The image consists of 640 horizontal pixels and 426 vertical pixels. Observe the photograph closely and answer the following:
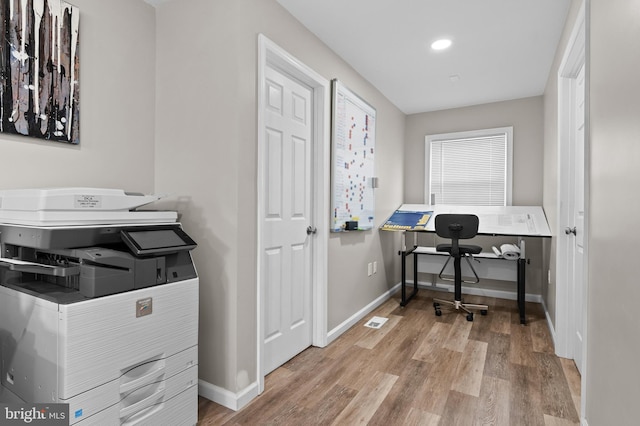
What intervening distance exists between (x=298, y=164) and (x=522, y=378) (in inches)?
83.3

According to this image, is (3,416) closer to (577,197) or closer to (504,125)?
(577,197)

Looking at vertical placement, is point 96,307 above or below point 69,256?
below

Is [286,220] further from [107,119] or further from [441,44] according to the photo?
[441,44]

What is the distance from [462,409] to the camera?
6.36 feet

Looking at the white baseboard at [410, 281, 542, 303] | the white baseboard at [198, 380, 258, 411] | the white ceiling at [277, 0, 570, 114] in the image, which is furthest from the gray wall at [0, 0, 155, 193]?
the white baseboard at [410, 281, 542, 303]

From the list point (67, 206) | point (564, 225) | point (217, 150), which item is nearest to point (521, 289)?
point (564, 225)

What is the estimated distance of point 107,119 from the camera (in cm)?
197

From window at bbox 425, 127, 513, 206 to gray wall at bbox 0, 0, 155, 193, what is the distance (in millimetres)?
3620

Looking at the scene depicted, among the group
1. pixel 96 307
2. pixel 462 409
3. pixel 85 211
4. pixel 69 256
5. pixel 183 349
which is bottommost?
pixel 462 409

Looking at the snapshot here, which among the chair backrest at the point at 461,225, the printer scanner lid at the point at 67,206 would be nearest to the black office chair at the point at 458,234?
the chair backrest at the point at 461,225

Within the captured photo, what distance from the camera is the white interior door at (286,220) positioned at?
2.35 m

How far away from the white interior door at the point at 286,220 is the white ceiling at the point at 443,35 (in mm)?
541

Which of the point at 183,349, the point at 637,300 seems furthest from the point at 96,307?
the point at 637,300

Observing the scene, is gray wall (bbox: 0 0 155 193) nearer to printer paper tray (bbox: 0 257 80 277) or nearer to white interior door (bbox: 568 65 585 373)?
printer paper tray (bbox: 0 257 80 277)
